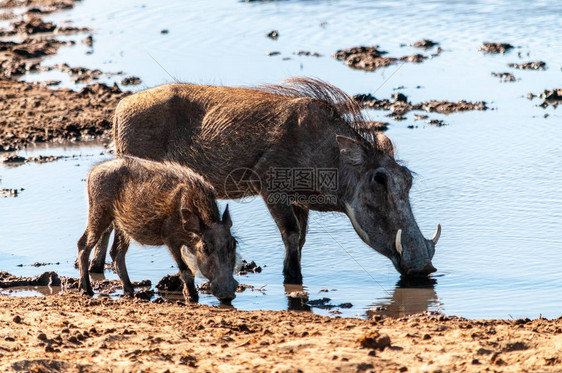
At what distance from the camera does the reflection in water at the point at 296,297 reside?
6.88 m

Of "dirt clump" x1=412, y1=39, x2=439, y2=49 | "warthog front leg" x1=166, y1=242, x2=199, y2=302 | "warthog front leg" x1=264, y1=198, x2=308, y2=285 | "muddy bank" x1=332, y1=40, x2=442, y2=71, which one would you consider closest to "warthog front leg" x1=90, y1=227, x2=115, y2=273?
"warthog front leg" x1=166, y1=242, x2=199, y2=302

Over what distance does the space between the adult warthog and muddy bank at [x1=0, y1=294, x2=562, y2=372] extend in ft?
4.36

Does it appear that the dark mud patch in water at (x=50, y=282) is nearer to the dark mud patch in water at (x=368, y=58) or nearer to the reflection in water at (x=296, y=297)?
the reflection in water at (x=296, y=297)

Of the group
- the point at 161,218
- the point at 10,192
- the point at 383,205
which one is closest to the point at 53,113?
the point at 10,192

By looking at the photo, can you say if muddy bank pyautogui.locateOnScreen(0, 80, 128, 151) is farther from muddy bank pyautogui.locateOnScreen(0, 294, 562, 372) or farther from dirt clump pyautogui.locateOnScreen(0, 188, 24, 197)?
muddy bank pyautogui.locateOnScreen(0, 294, 562, 372)

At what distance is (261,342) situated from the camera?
5.38m

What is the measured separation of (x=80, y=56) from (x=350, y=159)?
1272cm

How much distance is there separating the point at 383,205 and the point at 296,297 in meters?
1.10

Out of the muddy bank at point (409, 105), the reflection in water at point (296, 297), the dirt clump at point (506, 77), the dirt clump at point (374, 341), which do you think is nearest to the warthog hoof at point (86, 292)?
the reflection in water at point (296, 297)

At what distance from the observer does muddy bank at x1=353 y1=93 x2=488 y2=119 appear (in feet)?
41.9

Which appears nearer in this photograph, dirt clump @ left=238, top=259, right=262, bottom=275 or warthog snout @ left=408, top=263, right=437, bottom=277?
warthog snout @ left=408, top=263, right=437, bottom=277

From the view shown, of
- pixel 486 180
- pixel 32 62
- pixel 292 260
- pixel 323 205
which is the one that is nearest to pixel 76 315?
pixel 292 260

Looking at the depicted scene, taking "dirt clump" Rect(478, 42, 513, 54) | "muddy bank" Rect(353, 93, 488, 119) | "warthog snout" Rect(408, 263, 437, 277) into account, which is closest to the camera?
"warthog snout" Rect(408, 263, 437, 277)

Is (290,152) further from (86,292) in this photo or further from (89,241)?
(86,292)
